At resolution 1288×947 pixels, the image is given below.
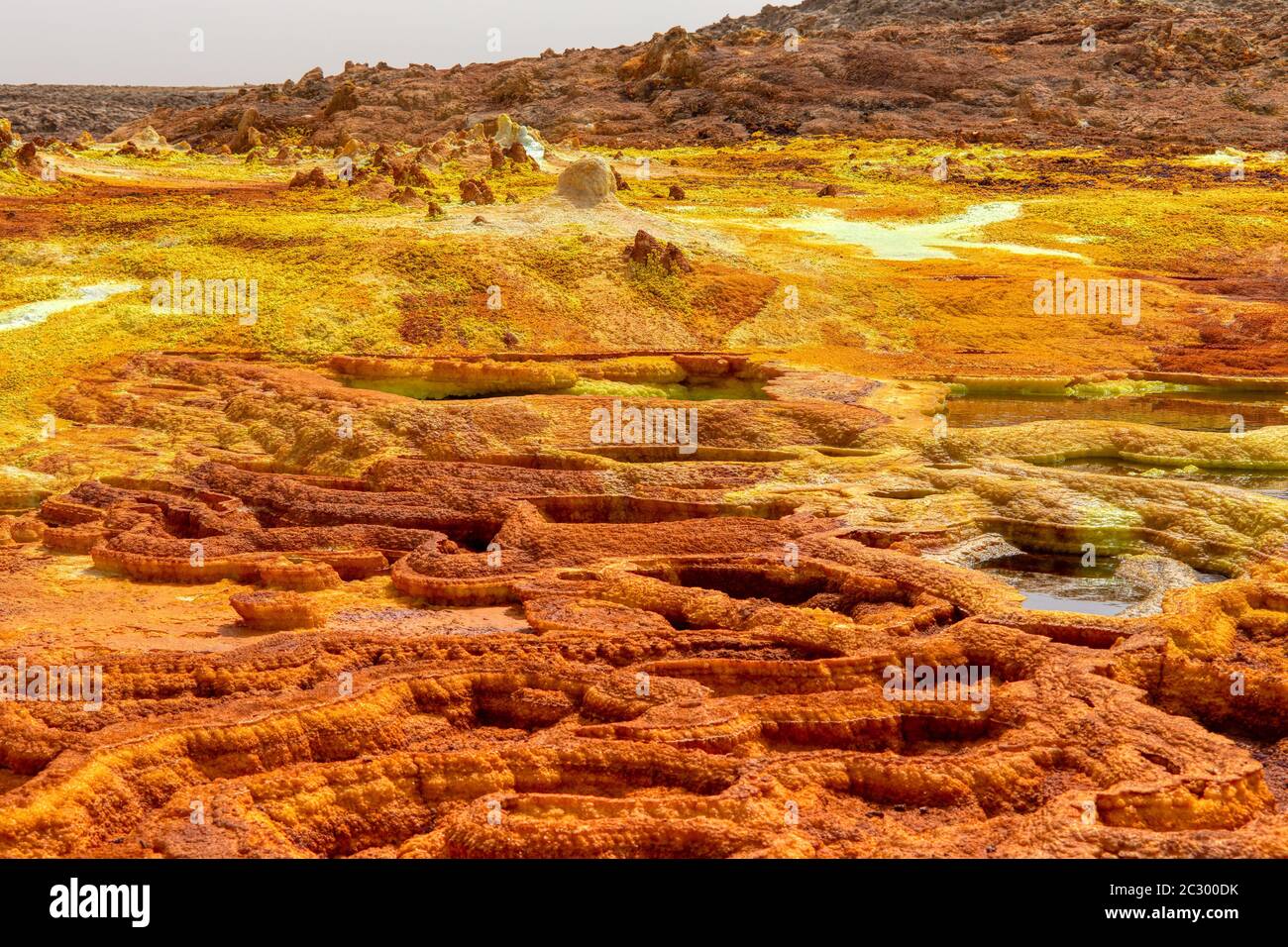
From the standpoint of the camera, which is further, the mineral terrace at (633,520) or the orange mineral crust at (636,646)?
the mineral terrace at (633,520)

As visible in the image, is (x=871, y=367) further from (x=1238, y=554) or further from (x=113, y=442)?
(x=113, y=442)

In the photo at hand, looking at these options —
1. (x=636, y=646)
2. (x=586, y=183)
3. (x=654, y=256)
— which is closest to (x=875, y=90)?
(x=586, y=183)

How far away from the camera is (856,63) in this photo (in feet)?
198

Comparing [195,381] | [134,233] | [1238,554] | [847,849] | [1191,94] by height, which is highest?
[1191,94]

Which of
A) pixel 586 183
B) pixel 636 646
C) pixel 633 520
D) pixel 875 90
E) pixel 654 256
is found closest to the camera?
pixel 636 646

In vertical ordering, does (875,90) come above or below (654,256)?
above

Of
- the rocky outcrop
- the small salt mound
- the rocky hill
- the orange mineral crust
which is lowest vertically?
the orange mineral crust

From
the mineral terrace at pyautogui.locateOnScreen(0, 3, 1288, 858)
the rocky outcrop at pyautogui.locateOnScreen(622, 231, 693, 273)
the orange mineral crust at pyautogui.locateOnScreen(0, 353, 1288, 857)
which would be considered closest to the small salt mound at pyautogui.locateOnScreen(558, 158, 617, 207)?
the mineral terrace at pyautogui.locateOnScreen(0, 3, 1288, 858)

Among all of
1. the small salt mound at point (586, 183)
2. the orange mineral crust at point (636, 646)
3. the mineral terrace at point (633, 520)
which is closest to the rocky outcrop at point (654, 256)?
the mineral terrace at point (633, 520)

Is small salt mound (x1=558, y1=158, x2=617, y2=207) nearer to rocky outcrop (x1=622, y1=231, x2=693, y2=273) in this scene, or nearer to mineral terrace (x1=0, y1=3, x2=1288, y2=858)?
mineral terrace (x1=0, y1=3, x2=1288, y2=858)

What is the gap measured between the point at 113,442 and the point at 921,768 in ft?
37.1

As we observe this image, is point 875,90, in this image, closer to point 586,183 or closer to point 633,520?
point 586,183

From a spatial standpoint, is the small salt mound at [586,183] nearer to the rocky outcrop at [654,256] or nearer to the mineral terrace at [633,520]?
the mineral terrace at [633,520]
